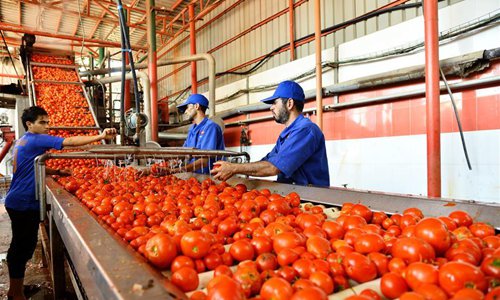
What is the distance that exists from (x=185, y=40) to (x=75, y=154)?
461 inches

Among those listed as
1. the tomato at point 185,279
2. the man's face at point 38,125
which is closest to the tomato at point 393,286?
the tomato at point 185,279

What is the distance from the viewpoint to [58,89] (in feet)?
25.2

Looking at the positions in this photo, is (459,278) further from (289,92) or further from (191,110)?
(191,110)

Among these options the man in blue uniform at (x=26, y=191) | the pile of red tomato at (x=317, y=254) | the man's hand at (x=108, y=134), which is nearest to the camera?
the pile of red tomato at (x=317, y=254)

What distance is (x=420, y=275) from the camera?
0.97m

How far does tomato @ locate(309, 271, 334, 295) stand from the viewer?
1014 mm

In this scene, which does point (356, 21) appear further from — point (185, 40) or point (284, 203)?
point (185, 40)

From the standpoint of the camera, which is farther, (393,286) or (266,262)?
(266,262)

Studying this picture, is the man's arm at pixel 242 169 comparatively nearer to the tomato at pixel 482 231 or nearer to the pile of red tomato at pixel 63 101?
the tomato at pixel 482 231

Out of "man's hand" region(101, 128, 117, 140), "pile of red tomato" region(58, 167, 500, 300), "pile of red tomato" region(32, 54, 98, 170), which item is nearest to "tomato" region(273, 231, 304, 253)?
"pile of red tomato" region(58, 167, 500, 300)

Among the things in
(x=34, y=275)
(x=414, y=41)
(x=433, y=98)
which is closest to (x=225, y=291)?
(x=433, y=98)

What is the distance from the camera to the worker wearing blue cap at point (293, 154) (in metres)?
2.77

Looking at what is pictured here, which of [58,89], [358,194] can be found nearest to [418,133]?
[358,194]

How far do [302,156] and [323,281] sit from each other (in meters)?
1.86
